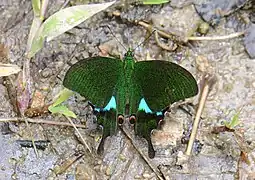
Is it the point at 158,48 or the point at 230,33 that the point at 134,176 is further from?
the point at 230,33

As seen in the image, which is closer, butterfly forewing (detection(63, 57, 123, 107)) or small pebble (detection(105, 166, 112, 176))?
butterfly forewing (detection(63, 57, 123, 107))

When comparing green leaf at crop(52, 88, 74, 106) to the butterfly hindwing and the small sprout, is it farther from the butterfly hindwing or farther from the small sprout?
the small sprout

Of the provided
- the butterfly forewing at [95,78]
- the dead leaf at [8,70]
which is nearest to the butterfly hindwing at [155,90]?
the butterfly forewing at [95,78]

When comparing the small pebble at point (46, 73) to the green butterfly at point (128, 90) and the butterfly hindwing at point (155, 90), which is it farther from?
the butterfly hindwing at point (155, 90)

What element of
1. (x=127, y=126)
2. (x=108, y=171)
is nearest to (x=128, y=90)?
(x=127, y=126)

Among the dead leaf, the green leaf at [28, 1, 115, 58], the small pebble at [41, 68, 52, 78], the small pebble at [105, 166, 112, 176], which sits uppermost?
the green leaf at [28, 1, 115, 58]

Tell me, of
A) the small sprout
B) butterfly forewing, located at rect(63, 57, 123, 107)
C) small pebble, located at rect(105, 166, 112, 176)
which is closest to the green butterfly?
butterfly forewing, located at rect(63, 57, 123, 107)

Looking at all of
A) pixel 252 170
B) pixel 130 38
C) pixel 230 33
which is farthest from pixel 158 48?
pixel 252 170
